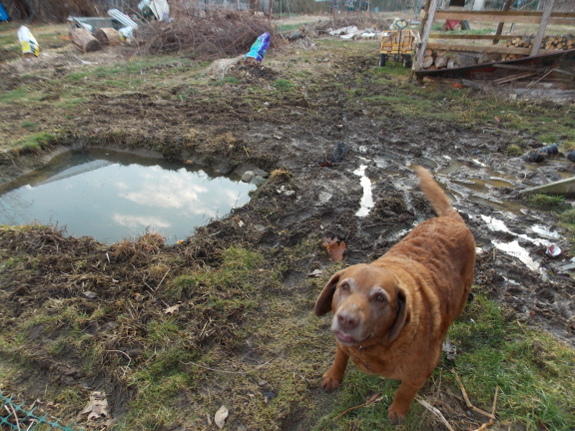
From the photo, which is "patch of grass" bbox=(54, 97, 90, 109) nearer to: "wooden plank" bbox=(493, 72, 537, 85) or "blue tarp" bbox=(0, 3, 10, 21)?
"wooden plank" bbox=(493, 72, 537, 85)

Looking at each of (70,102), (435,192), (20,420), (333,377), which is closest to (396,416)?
(333,377)

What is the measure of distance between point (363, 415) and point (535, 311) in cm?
224

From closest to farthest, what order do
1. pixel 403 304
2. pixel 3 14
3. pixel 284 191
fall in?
pixel 403 304 → pixel 284 191 → pixel 3 14

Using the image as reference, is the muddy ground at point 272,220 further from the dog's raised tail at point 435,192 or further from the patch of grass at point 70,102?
the dog's raised tail at point 435,192

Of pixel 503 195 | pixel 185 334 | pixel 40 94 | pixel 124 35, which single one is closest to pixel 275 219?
pixel 185 334

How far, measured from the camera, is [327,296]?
2389 mm

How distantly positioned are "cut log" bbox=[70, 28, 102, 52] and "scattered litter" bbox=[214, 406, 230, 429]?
1642cm

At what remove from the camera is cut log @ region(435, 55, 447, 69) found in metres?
11.2

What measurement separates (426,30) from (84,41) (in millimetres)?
13488

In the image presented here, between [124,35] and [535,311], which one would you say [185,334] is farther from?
[124,35]

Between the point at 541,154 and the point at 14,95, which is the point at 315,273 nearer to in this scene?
the point at 541,154

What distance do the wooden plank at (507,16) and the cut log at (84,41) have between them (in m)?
13.5

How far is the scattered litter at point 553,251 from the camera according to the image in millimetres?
4301

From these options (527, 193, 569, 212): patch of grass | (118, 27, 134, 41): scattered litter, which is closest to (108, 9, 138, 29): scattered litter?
(118, 27, 134, 41): scattered litter
